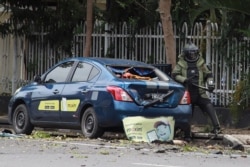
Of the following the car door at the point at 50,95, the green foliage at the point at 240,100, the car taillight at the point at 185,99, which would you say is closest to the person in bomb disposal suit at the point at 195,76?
the car taillight at the point at 185,99

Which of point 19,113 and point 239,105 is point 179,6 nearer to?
point 239,105

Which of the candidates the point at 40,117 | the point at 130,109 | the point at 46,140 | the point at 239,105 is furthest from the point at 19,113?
the point at 239,105

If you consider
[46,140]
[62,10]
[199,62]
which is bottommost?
[46,140]

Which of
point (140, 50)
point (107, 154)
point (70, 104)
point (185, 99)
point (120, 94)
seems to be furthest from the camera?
point (140, 50)

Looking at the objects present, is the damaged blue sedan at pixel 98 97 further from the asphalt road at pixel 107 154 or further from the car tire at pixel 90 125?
the asphalt road at pixel 107 154

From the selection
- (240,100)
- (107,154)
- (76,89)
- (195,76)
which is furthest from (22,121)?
(240,100)

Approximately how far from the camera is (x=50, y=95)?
14.1 meters

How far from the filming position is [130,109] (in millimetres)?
12695

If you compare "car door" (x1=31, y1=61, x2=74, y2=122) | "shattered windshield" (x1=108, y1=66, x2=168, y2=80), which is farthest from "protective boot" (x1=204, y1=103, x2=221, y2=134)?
"car door" (x1=31, y1=61, x2=74, y2=122)

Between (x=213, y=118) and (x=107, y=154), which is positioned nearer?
(x=107, y=154)

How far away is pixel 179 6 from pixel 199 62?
14.5ft

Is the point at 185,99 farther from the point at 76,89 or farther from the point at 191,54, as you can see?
the point at 76,89

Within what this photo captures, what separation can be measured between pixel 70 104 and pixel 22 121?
5.47 ft

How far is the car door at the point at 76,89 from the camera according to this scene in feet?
44.0
